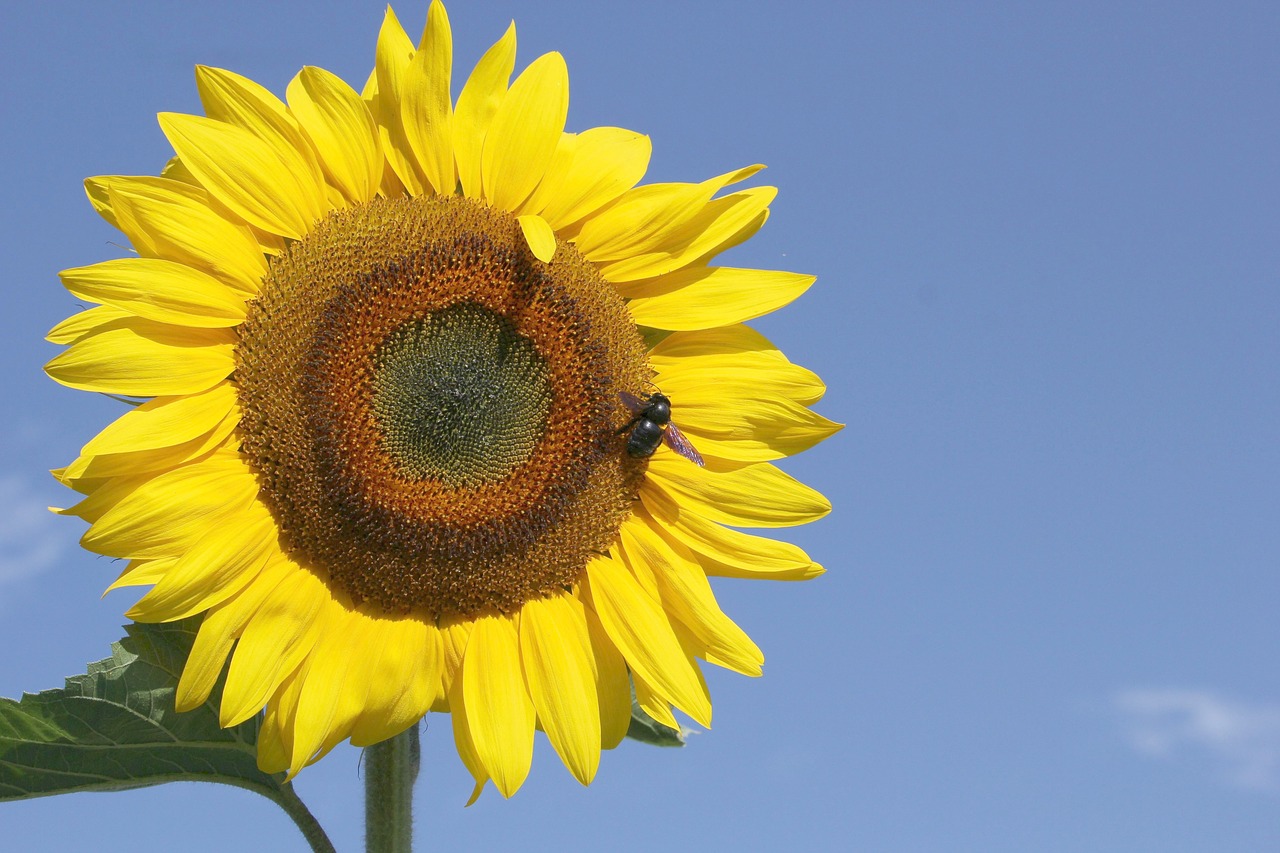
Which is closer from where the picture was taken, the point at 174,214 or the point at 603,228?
the point at 174,214

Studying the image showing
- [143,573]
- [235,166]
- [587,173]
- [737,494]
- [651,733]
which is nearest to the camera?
[143,573]

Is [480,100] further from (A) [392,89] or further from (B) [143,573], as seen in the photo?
(B) [143,573]

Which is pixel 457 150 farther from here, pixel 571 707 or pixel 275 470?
pixel 571 707

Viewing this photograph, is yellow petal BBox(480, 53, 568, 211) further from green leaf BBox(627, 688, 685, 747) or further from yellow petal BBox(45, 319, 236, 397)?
green leaf BBox(627, 688, 685, 747)

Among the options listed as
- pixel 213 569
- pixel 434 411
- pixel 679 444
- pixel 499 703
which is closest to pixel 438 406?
pixel 434 411

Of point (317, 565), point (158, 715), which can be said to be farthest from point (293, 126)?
point (158, 715)

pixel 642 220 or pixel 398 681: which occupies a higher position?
pixel 642 220
